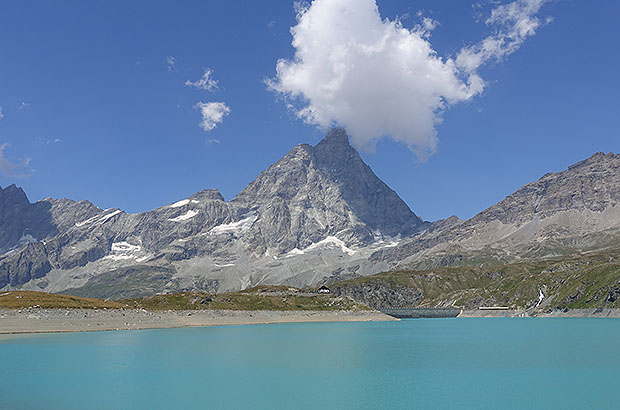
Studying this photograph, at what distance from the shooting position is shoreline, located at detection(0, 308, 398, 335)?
11768cm

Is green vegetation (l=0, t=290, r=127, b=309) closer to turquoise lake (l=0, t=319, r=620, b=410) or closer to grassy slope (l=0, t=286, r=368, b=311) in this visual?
grassy slope (l=0, t=286, r=368, b=311)

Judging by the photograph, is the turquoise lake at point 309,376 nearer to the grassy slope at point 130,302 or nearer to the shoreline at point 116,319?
the shoreline at point 116,319

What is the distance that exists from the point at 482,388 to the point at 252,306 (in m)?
155

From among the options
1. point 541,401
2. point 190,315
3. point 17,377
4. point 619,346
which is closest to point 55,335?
point 190,315

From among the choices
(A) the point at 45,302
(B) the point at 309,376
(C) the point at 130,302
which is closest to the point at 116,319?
(A) the point at 45,302

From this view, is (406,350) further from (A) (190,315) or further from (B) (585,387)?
(A) (190,315)

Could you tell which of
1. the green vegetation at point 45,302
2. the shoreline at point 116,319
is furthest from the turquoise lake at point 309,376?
the green vegetation at point 45,302

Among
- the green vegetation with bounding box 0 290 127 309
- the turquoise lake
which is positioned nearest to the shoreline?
the green vegetation with bounding box 0 290 127 309

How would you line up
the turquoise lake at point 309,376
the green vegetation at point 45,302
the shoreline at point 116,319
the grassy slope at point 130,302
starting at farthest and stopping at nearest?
the grassy slope at point 130,302, the green vegetation at point 45,302, the shoreline at point 116,319, the turquoise lake at point 309,376

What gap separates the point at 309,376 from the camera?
2251 inches

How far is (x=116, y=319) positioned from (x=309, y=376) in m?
100

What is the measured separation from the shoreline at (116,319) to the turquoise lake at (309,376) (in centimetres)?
2682

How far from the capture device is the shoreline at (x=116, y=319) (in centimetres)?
11768

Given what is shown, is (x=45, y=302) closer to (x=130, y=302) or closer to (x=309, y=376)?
(x=130, y=302)
